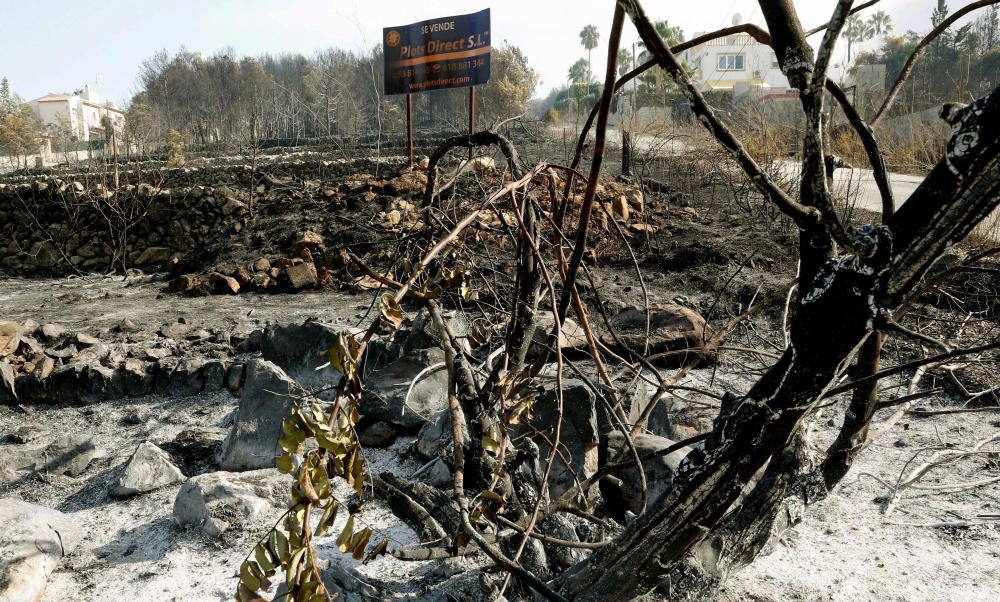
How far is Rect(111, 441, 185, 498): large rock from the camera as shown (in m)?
3.36

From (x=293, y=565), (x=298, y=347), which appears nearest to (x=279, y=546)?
(x=293, y=565)

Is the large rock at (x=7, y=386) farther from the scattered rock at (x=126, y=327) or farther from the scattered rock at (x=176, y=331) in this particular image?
the scattered rock at (x=126, y=327)

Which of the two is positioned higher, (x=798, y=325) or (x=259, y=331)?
(x=798, y=325)

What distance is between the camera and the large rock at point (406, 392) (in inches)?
154

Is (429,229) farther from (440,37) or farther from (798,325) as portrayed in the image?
(440,37)

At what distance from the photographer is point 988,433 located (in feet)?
12.2

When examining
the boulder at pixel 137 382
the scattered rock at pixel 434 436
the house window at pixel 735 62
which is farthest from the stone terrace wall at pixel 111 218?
the house window at pixel 735 62

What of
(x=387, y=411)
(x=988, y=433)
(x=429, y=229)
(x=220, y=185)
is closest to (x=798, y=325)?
(x=429, y=229)

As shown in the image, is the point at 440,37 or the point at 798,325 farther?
the point at 440,37

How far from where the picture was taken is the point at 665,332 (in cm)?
495

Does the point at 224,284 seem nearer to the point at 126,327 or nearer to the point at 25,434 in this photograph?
the point at 126,327

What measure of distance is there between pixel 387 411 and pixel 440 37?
27.3 ft

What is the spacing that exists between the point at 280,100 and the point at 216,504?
3831 centimetres

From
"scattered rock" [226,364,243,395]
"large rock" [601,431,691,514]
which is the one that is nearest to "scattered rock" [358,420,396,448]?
"scattered rock" [226,364,243,395]
